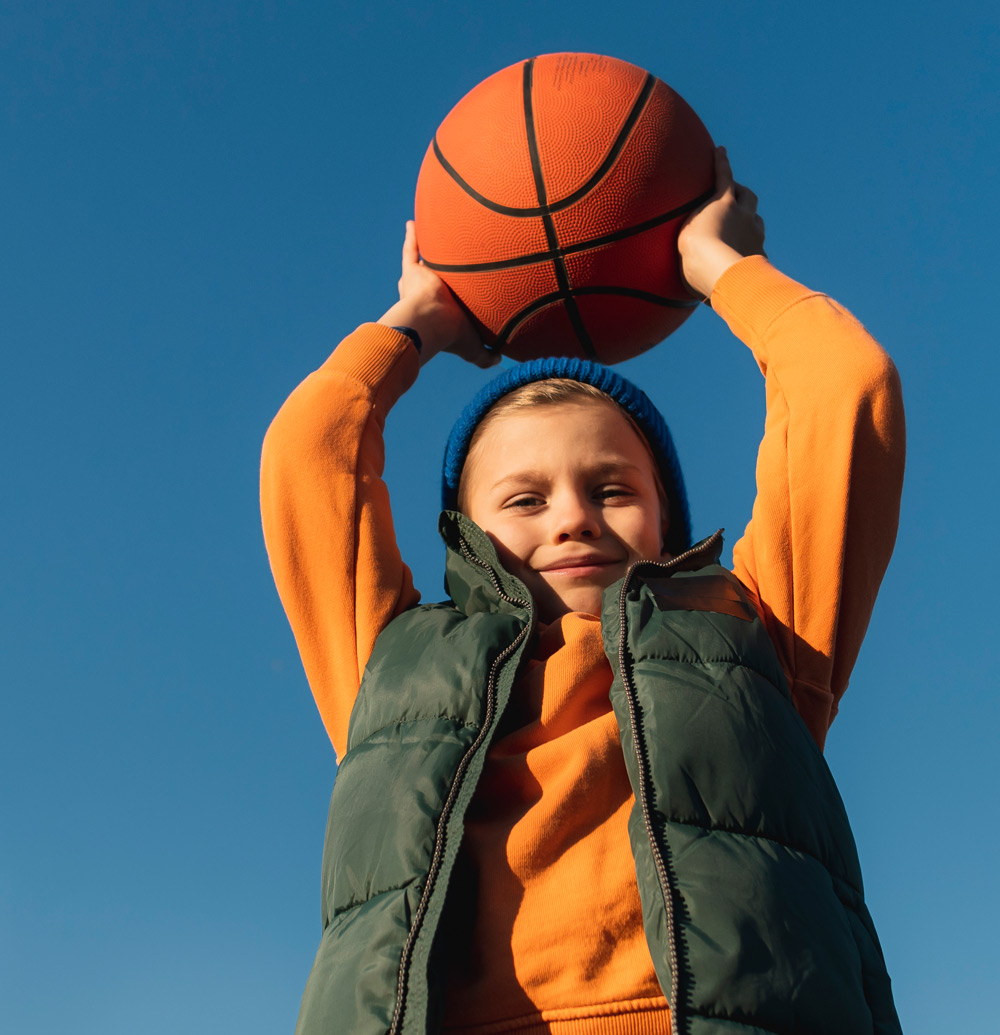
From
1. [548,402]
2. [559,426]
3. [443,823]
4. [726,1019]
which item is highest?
[548,402]

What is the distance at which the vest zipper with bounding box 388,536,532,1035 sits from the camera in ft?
7.14

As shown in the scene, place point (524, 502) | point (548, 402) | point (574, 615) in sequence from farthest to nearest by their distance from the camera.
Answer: point (548, 402) < point (524, 502) < point (574, 615)

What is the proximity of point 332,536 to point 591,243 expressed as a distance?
1383 millimetres

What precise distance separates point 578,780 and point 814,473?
1.16m

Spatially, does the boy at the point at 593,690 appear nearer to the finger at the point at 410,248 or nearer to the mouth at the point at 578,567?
the mouth at the point at 578,567

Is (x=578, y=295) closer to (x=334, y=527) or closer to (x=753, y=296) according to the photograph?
(x=753, y=296)

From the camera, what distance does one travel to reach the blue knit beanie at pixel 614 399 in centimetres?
368

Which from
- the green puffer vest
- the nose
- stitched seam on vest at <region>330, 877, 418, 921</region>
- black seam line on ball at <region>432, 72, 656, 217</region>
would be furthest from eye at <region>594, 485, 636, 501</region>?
stitched seam on vest at <region>330, 877, 418, 921</region>

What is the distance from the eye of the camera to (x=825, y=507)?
311cm

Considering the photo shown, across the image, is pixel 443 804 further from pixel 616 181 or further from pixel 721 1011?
pixel 616 181

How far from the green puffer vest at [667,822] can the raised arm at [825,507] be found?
24cm

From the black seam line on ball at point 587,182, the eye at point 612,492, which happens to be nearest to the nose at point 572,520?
the eye at point 612,492

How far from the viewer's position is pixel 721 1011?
80.4 inches

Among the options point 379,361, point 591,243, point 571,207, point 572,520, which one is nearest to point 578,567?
point 572,520
